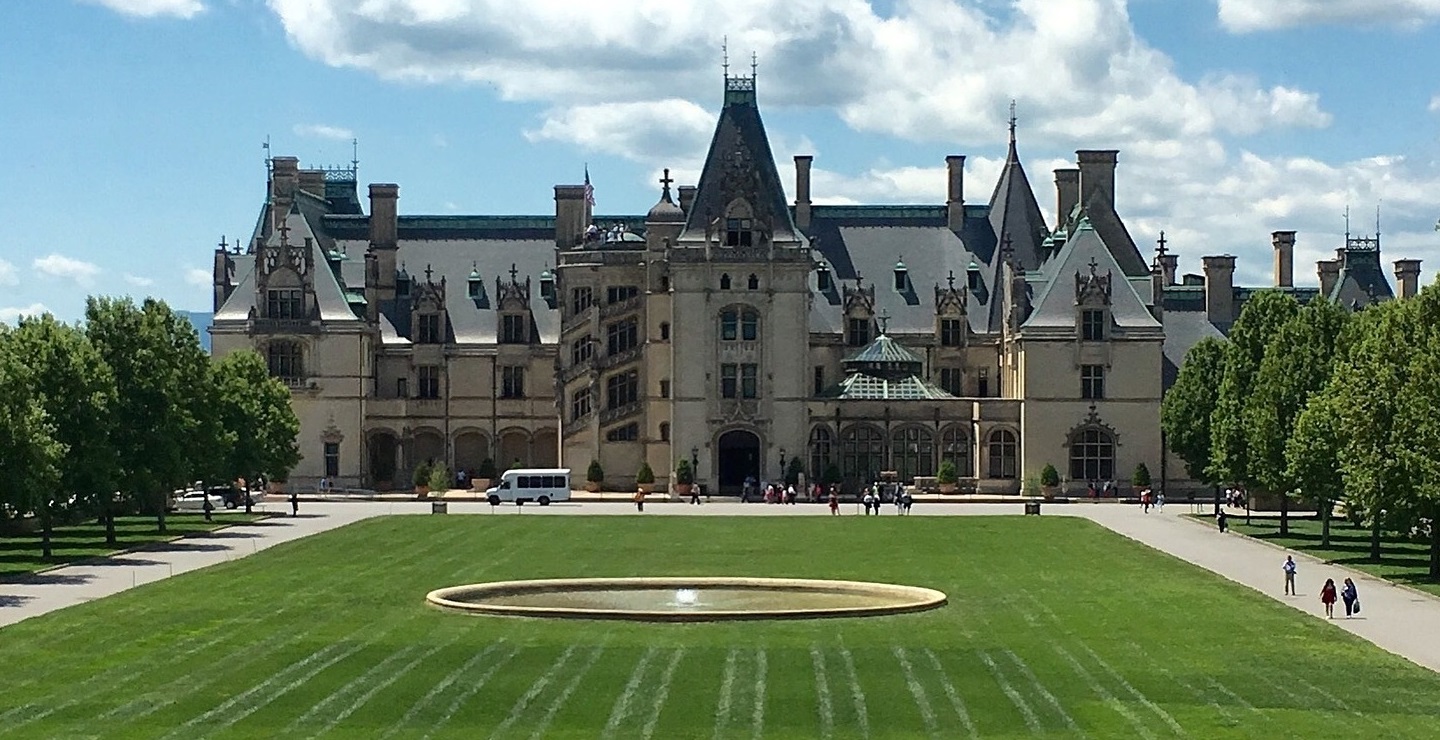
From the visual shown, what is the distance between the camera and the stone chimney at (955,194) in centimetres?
12619

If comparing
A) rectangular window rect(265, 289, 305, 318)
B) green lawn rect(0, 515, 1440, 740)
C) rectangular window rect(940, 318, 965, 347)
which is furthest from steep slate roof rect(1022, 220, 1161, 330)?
green lawn rect(0, 515, 1440, 740)

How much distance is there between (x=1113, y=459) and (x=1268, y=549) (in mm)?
41081

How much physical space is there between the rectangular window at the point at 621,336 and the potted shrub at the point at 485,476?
9.52 meters

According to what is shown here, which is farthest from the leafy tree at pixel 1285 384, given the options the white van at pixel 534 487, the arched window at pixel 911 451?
the white van at pixel 534 487

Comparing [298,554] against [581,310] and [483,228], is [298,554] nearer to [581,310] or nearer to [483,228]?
[581,310]

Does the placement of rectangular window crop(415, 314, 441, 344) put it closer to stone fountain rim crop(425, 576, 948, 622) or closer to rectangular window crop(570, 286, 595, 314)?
rectangular window crop(570, 286, 595, 314)

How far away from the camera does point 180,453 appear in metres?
74.2

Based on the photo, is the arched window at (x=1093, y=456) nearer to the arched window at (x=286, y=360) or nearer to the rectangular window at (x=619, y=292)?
the rectangular window at (x=619, y=292)

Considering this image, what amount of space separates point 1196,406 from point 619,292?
34.8m

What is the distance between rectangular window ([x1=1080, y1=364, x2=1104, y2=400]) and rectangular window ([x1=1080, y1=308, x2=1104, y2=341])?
141 cm

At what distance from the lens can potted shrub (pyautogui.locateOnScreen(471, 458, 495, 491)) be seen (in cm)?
11706

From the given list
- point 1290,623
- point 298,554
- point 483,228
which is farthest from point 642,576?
point 483,228

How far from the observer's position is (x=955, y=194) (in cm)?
12669

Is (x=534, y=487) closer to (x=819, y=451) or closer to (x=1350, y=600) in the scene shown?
(x=819, y=451)
